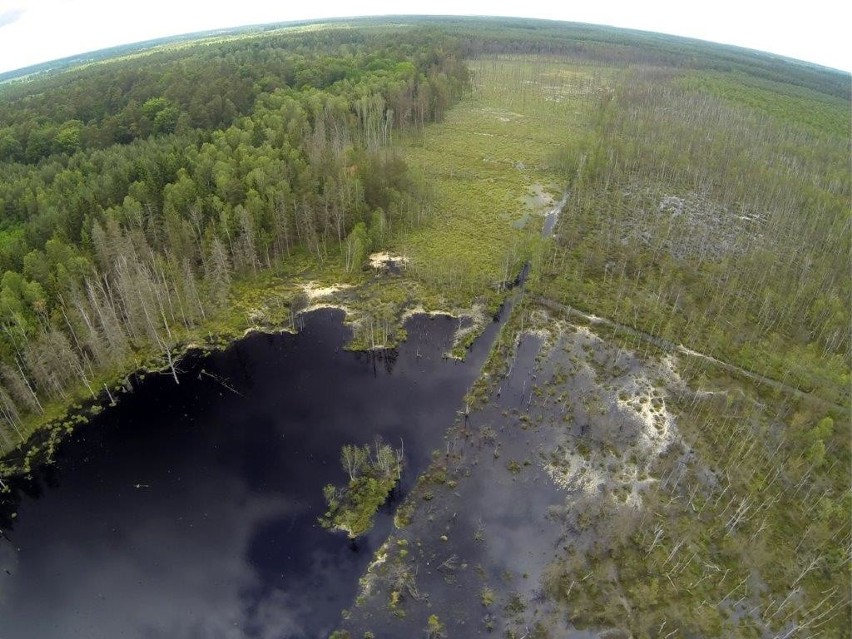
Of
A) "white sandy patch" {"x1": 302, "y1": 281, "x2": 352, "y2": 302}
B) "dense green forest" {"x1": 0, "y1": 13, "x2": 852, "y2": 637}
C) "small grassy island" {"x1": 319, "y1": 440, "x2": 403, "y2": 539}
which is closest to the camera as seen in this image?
"dense green forest" {"x1": 0, "y1": 13, "x2": 852, "y2": 637}

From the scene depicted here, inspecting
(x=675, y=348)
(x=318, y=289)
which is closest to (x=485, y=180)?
(x=318, y=289)

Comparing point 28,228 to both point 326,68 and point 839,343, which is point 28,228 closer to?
point 839,343

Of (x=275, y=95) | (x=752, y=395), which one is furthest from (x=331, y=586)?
(x=275, y=95)

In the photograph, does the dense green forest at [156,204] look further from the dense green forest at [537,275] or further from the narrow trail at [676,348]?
the narrow trail at [676,348]

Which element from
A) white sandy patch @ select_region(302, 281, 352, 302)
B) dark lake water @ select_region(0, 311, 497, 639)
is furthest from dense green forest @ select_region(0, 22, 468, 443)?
dark lake water @ select_region(0, 311, 497, 639)

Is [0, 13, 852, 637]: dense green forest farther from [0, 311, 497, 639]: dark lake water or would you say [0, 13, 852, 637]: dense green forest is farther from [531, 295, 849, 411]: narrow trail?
[0, 311, 497, 639]: dark lake water
